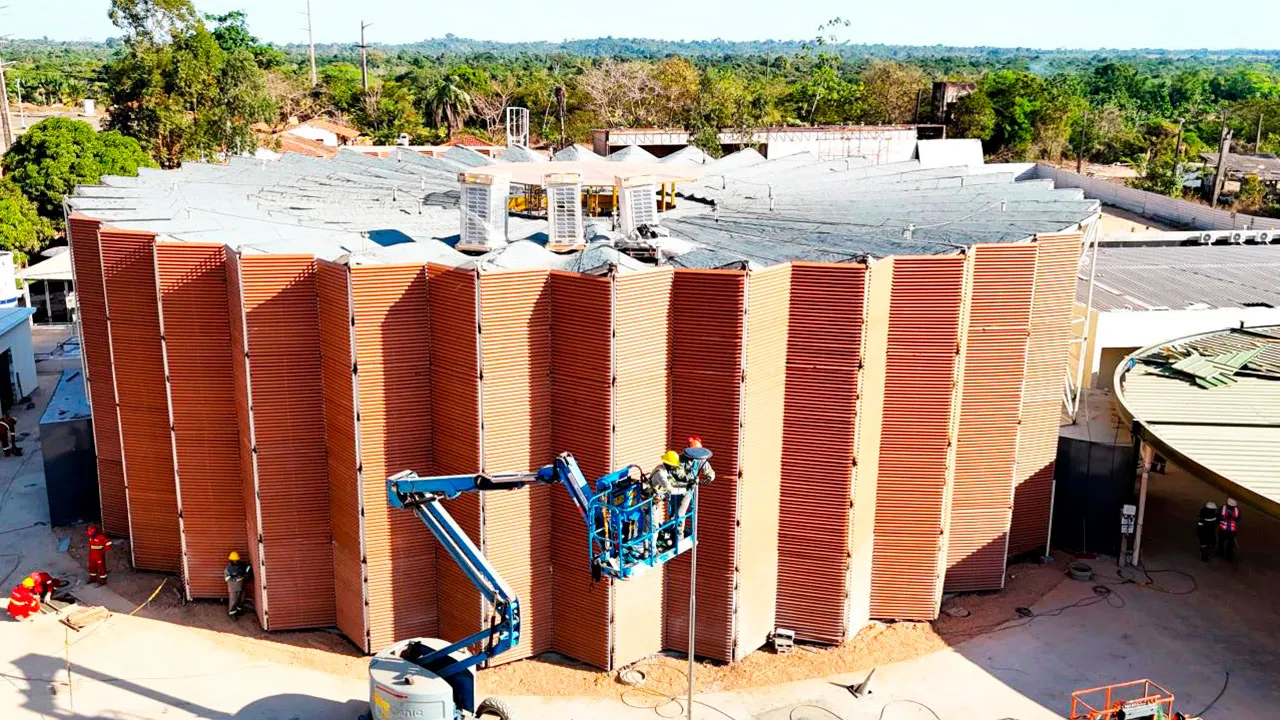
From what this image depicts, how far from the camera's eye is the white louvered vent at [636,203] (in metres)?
29.5

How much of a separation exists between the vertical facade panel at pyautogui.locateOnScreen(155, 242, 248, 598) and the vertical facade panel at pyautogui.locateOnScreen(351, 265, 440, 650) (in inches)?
200

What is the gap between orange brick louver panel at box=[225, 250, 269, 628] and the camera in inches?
1017

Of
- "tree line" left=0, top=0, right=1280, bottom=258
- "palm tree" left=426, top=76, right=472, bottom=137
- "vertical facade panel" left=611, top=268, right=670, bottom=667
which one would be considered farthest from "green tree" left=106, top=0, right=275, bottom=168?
"vertical facade panel" left=611, top=268, right=670, bottom=667

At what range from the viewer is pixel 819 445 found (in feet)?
85.5

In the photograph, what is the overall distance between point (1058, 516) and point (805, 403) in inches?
455

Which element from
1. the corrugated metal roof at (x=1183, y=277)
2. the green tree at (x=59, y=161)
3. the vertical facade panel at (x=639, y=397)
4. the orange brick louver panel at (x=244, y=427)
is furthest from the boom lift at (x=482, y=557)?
the green tree at (x=59, y=161)

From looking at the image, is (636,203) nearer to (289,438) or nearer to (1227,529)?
(289,438)

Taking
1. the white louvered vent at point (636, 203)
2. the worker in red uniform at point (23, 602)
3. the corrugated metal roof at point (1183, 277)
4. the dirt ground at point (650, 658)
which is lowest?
the dirt ground at point (650, 658)

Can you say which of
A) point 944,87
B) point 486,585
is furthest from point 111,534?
point 944,87

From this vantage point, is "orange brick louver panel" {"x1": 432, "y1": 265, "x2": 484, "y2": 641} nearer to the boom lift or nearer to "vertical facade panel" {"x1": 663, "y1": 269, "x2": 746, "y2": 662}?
the boom lift

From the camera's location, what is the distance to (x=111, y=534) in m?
32.8

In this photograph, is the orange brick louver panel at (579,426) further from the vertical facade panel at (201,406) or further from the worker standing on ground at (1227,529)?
the worker standing on ground at (1227,529)

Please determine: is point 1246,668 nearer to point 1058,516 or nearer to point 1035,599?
point 1035,599

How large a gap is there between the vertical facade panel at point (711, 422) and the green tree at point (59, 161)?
5244 cm
